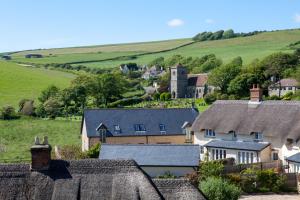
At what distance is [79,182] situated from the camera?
20469mm

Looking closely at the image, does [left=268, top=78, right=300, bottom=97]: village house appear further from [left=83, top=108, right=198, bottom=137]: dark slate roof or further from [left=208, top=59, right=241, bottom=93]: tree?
[left=83, top=108, right=198, bottom=137]: dark slate roof

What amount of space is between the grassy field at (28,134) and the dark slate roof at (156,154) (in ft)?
42.4

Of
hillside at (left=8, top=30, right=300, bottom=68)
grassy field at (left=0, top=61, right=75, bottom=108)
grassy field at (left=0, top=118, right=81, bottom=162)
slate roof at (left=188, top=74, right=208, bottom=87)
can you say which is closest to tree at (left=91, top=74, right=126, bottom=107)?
grassy field at (left=0, top=61, right=75, bottom=108)

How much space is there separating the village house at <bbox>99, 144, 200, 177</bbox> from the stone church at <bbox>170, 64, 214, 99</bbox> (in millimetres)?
Result: 74695

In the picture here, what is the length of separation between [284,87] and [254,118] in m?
52.5

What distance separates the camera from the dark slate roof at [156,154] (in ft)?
126

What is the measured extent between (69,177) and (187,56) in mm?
150838

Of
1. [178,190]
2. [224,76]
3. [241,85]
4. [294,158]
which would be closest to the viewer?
[178,190]

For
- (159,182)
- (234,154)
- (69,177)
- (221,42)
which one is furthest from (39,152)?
(221,42)

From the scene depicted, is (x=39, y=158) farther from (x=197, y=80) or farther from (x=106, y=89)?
(x=197, y=80)

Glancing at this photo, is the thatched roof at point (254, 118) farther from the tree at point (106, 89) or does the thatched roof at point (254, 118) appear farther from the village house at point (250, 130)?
the tree at point (106, 89)

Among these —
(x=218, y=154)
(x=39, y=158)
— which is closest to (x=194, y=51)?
(x=218, y=154)

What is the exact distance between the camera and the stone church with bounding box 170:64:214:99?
4555 inches

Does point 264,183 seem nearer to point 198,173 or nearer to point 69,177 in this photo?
point 198,173
